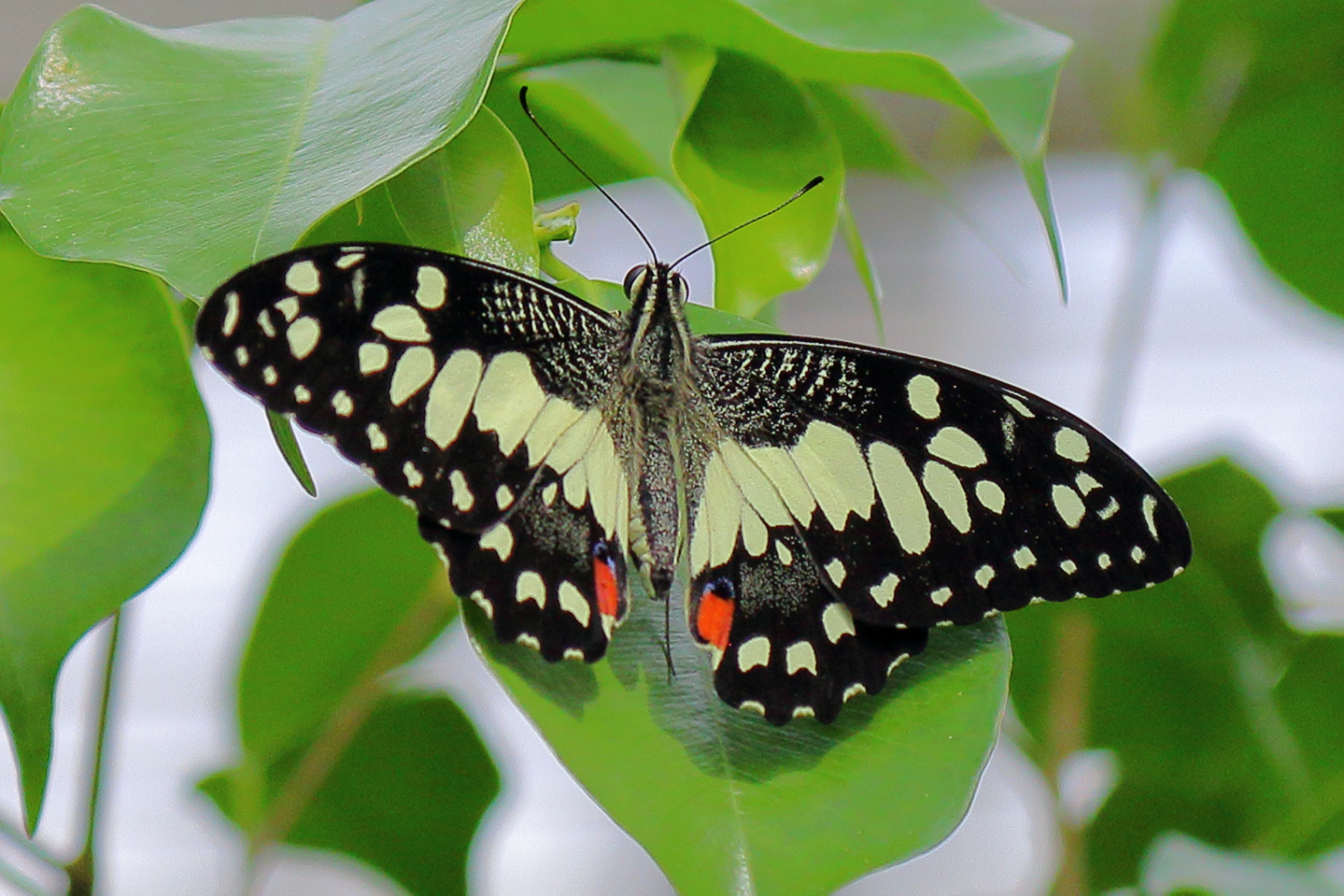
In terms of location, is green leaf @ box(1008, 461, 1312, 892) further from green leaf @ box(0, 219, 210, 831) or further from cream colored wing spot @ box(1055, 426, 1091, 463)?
green leaf @ box(0, 219, 210, 831)

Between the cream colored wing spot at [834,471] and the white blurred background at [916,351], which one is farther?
the white blurred background at [916,351]

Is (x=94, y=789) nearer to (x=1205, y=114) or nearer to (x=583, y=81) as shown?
(x=583, y=81)

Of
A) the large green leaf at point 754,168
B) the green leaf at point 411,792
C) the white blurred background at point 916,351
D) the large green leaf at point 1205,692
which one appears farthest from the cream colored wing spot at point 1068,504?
the white blurred background at point 916,351

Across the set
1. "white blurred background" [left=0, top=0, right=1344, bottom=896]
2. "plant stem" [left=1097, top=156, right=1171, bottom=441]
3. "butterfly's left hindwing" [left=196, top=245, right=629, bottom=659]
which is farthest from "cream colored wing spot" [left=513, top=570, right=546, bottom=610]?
"white blurred background" [left=0, top=0, right=1344, bottom=896]

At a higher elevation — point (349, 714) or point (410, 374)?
point (410, 374)

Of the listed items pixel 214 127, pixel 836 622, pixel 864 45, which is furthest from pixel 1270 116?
pixel 214 127

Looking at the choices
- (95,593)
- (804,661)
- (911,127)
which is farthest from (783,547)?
(911,127)

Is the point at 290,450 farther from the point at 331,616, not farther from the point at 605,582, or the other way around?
the point at 331,616

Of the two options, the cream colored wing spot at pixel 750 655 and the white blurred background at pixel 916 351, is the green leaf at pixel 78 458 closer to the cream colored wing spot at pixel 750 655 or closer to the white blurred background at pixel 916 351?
the cream colored wing spot at pixel 750 655

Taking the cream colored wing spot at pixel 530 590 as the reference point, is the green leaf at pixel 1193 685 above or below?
below
